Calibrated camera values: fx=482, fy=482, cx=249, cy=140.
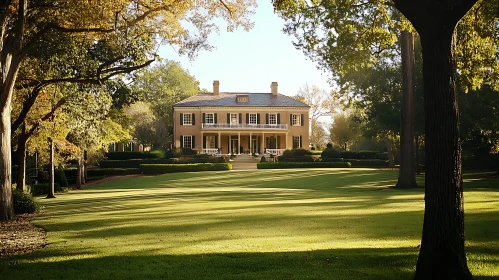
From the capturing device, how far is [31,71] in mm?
16344

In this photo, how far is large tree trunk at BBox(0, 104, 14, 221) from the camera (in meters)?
13.0

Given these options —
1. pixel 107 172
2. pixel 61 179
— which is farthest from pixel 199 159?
pixel 61 179

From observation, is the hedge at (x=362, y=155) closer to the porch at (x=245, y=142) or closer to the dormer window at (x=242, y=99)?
the porch at (x=245, y=142)

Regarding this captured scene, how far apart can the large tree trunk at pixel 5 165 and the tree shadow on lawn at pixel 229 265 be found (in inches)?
250

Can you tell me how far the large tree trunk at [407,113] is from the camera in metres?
23.5

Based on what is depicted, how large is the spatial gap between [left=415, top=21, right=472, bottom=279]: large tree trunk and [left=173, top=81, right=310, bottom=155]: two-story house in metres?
52.1

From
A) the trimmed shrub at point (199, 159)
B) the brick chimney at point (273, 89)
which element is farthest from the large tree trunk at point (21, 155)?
the brick chimney at point (273, 89)

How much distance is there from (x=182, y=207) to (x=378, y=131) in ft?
94.0

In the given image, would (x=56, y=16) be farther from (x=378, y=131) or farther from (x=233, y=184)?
(x=378, y=131)

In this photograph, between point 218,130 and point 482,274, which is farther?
point 218,130

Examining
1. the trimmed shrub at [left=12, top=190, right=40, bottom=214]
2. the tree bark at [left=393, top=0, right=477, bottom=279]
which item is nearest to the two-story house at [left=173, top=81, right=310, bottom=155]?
the trimmed shrub at [left=12, top=190, right=40, bottom=214]

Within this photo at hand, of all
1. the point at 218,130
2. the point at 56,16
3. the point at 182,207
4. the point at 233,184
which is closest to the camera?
the point at 56,16

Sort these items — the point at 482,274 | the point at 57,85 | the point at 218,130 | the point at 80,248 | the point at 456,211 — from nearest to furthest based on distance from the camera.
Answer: the point at 456,211 → the point at 482,274 → the point at 80,248 → the point at 57,85 → the point at 218,130

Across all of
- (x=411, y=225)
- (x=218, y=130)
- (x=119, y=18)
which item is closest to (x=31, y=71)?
(x=119, y=18)
